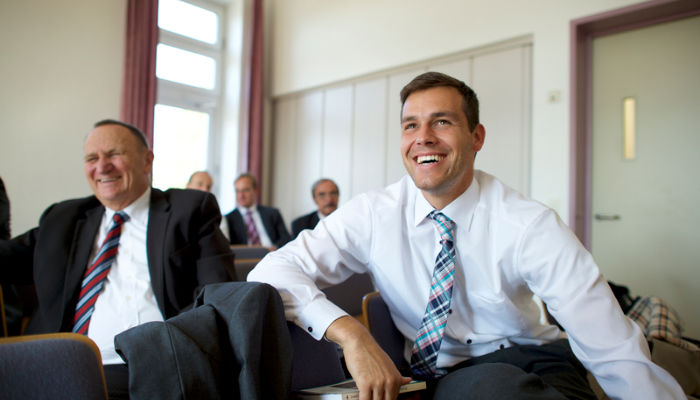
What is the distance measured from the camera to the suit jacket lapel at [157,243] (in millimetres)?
1730

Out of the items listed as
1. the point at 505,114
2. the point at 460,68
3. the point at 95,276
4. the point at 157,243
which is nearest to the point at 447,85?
the point at 157,243

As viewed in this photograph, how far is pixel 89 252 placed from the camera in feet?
5.81

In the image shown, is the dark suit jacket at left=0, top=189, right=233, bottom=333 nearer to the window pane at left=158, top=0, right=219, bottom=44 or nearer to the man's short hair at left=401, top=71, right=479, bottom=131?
the man's short hair at left=401, top=71, right=479, bottom=131

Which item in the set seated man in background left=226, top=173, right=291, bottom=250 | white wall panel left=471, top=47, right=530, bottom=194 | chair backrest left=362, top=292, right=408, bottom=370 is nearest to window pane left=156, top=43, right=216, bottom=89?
seated man in background left=226, top=173, right=291, bottom=250

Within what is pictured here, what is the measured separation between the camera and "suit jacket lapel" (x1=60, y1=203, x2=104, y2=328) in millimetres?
1681

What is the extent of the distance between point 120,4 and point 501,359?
584 cm

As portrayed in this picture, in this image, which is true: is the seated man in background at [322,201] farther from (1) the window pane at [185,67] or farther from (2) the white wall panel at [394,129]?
(1) the window pane at [185,67]

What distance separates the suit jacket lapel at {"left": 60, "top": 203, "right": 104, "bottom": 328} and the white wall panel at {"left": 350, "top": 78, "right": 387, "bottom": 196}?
3.84m

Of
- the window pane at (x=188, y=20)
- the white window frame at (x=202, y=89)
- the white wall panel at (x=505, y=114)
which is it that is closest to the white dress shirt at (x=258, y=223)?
the white window frame at (x=202, y=89)

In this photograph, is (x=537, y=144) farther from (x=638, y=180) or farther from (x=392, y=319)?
(x=392, y=319)

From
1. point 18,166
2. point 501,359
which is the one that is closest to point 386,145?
point 18,166

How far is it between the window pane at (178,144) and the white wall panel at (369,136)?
90.3 inches

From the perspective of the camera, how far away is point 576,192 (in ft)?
12.9

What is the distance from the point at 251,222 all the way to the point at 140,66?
2331 millimetres
